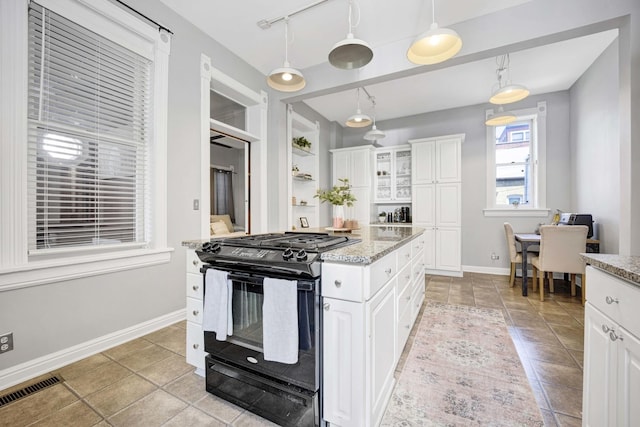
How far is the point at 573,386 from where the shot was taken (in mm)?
1728

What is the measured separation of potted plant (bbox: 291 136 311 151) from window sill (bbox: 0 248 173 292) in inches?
118

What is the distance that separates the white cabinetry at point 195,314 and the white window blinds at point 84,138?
0.98 meters

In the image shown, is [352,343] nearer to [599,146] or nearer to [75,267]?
[75,267]

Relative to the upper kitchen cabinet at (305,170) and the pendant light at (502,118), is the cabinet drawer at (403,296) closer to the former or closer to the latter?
the pendant light at (502,118)

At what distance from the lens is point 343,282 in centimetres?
126

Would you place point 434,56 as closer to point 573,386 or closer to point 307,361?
point 307,361

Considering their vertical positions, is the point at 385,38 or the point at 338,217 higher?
the point at 385,38

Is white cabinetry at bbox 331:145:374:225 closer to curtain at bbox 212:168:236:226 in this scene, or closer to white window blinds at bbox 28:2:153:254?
curtain at bbox 212:168:236:226

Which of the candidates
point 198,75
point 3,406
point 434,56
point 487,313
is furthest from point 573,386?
point 198,75

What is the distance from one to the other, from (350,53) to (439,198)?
338 cm

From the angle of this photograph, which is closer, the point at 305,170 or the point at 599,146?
the point at 599,146

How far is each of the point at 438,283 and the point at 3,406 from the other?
4.58m

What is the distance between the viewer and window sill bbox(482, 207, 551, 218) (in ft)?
14.7

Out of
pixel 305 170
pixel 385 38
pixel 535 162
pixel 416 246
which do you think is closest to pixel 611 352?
pixel 416 246
